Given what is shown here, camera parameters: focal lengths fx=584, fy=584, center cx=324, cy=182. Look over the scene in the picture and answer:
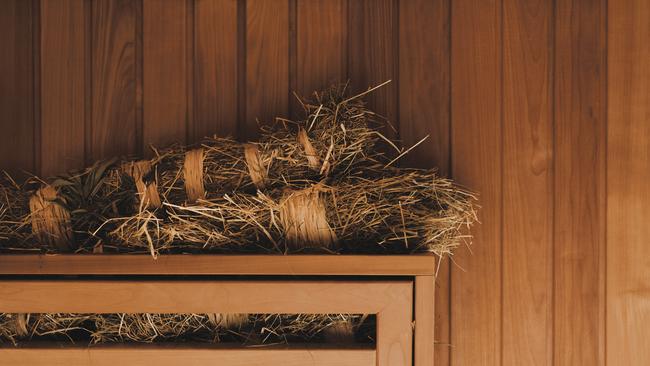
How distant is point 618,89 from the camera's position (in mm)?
1521

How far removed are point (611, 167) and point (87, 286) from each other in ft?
4.29

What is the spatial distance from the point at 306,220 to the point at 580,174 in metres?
0.76

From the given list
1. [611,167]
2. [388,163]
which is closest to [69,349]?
[388,163]

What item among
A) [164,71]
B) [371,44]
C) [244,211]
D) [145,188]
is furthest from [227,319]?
[371,44]

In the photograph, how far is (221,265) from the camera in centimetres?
124

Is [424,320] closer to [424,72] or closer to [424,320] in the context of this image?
[424,320]

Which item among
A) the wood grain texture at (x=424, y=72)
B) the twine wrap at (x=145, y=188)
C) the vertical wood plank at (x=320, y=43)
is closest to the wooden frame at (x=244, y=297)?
the twine wrap at (x=145, y=188)

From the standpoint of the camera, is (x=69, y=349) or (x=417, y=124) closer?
(x=69, y=349)

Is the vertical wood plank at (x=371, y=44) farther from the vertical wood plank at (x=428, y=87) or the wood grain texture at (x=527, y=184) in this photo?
the wood grain texture at (x=527, y=184)

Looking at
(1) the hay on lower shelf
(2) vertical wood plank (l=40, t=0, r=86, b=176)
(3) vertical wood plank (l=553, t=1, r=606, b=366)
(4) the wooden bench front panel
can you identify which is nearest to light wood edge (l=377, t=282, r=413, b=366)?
(4) the wooden bench front panel

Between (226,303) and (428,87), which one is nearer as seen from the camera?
(226,303)

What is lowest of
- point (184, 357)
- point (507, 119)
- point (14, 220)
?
point (184, 357)

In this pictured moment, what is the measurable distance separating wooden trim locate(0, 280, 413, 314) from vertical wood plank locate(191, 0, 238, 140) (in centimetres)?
46

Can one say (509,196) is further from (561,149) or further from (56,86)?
(56,86)
